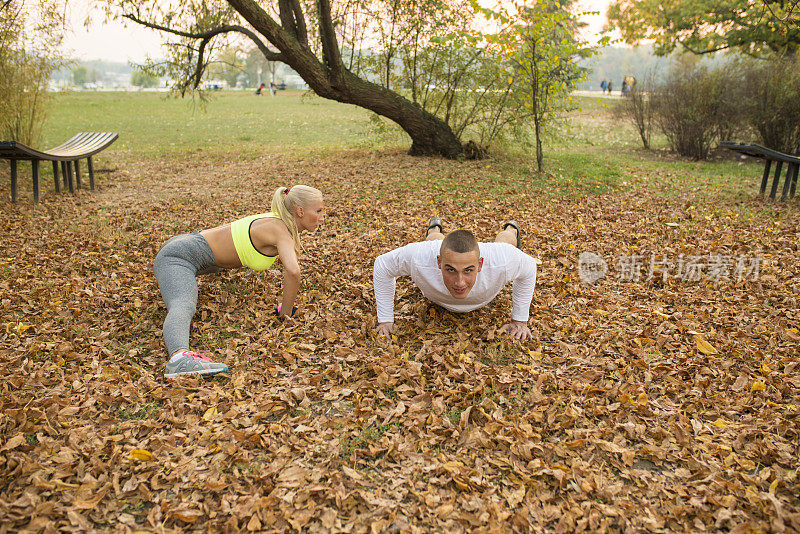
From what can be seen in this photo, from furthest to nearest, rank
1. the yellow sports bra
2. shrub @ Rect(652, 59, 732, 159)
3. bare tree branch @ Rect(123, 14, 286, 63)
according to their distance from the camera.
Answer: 1. shrub @ Rect(652, 59, 732, 159)
2. bare tree branch @ Rect(123, 14, 286, 63)
3. the yellow sports bra

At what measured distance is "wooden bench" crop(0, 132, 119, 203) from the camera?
722 centimetres

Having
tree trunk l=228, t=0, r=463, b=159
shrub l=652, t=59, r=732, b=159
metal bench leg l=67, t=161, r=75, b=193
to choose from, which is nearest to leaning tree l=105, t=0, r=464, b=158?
tree trunk l=228, t=0, r=463, b=159

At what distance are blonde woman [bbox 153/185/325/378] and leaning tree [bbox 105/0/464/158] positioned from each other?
666cm

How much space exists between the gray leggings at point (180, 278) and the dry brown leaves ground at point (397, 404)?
288 mm

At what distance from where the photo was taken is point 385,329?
4.30m

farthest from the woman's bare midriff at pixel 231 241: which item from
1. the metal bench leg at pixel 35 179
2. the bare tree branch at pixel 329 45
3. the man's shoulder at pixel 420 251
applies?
the bare tree branch at pixel 329 45

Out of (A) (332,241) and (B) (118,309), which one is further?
(A) (332,241)

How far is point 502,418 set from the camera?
10.9 ft

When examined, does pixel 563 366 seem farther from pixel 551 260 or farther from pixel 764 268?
pixel 764 268

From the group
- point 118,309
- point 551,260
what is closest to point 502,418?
point 551,260

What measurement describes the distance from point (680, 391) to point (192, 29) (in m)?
11.4

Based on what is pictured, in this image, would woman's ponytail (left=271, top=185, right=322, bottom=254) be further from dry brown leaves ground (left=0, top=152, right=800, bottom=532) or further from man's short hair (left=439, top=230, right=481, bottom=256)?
man's short hair (left=439, top=230, right=481, bottom=256)

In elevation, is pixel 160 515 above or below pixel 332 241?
below

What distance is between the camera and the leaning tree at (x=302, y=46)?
33.4 feet
